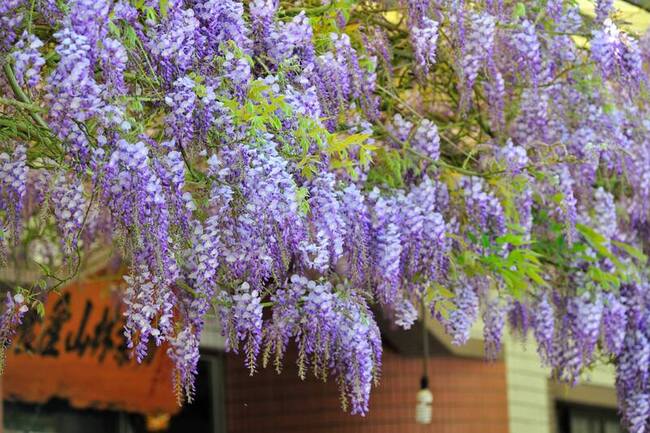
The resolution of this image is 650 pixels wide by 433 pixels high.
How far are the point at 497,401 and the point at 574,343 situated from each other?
3972 millimetres

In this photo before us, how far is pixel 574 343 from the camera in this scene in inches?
288

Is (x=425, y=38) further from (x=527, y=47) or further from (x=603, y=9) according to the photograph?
(x=603, y=9)

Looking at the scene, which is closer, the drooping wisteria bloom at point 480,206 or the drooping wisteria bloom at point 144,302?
the drooping wisteria bloom at point 144,302

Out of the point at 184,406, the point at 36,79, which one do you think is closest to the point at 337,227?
the point at 36,79

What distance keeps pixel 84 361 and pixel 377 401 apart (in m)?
2.35

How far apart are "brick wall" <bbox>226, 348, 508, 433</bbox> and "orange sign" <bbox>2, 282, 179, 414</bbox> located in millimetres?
1181

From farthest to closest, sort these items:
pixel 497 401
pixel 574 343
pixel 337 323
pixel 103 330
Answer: pixel 497 401 → pixel 103 330 → pixel 574 343 → pixel 337 323

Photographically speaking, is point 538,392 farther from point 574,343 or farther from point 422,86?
point 422,86

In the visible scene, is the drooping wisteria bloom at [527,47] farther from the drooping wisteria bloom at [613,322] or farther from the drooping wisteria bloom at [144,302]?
the drooping wisteria bloom at [144,302]

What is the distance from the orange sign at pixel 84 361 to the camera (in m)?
8.86

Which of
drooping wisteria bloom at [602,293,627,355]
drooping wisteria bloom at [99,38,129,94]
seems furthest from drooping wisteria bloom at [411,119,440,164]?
drooping wisteria bloom at [99,38,129,94]

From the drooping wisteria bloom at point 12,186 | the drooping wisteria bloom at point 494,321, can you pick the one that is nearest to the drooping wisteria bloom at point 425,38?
the drooping wisteria bloom at point 494,321

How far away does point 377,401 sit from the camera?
10664 millimetres

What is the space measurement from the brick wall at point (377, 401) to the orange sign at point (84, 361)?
118cm
